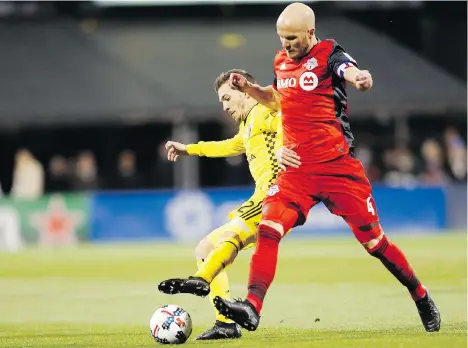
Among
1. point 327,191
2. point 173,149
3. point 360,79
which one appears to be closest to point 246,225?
point 327,191

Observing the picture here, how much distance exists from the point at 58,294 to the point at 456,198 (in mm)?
13775

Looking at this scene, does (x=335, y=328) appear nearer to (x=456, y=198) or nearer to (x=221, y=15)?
(x=456, y=198)

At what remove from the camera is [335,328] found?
1094 centimetres

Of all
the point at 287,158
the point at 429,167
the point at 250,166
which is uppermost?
the point at 429,167

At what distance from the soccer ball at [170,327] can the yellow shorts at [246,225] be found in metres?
0.71

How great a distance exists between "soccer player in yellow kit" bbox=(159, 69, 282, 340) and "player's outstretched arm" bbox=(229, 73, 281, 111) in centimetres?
29

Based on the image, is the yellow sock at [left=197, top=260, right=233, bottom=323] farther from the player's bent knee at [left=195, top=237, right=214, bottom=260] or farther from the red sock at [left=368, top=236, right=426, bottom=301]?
the red sock at [left=368, top=236, right=426, bottom=301]

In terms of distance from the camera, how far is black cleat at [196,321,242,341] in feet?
33.4

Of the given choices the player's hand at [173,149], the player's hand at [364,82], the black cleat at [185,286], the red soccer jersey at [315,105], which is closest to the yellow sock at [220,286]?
the black cleat at [185,286]

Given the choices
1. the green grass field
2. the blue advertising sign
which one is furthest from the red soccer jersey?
the blue advertising sign

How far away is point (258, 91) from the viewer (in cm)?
1015

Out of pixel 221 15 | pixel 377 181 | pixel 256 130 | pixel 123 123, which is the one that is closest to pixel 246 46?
pixel 221 15

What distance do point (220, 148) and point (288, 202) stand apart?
1.47 meters

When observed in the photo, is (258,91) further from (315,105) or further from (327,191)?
(327,191)
